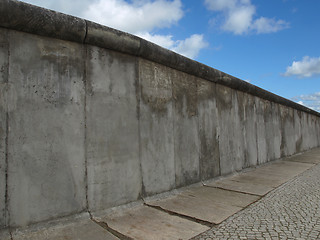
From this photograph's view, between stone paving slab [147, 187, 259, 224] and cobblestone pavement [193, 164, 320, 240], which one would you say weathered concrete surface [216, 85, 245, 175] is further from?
cobblestone pavement [193, 164, 320, 240]

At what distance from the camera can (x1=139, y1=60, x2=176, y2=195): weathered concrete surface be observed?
10.8 ft

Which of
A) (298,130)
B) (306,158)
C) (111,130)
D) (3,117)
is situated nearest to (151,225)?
(111,130)

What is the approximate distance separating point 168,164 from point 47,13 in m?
2.63

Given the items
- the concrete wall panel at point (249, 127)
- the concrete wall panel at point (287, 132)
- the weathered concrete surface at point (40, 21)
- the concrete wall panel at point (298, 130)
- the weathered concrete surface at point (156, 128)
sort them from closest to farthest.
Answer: the weathered concrete surface at point (40, 21), the weathered concrete surface at point (156, 128), the concrete wall panel at point (249, 127), the concrete wall panel at point (287, 132), the concrete wall panel at point (298, 130)

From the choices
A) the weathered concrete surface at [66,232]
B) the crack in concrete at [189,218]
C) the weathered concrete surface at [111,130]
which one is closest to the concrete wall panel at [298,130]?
the crack in concrete at [189,218]

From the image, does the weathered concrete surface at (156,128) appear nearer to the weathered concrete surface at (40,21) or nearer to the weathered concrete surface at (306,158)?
the weathered concrete surface at (40,21)

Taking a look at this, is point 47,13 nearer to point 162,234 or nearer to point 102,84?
point 102,84

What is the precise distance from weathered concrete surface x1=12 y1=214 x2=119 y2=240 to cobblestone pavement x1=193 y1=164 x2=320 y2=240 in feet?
3.26

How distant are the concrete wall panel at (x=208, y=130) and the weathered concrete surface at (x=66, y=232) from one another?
2.47 metres

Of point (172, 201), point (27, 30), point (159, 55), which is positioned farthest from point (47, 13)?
point (172, 201)

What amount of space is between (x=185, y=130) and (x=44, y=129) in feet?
7.77

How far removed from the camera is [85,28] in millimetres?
2615

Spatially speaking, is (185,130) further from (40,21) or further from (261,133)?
(261,133)

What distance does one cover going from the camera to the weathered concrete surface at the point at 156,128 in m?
3.29
